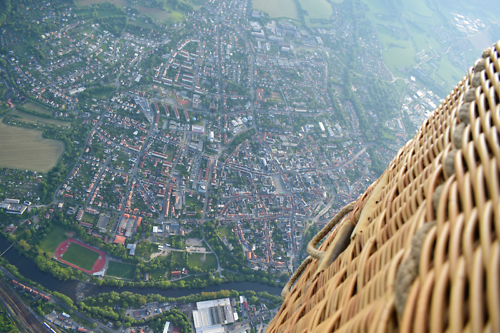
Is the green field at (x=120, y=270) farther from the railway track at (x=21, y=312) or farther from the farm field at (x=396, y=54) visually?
the farm field at (x=396, y=54)

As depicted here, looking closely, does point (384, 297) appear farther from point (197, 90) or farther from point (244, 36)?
point (244, 36)

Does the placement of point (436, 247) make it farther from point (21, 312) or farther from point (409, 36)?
point (409, 36)

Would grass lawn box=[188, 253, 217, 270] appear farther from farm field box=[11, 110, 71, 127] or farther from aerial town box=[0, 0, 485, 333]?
farm field box=[11, 110, 71, 127]

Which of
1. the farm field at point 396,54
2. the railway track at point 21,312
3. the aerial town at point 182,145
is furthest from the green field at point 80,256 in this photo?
the farm field at point 396,54

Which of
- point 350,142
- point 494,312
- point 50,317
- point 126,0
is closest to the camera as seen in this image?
point 494,312

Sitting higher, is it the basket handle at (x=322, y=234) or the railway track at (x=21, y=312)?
the railway track at (x=21, y=312)

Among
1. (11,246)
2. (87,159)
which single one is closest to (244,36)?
(87,159)
